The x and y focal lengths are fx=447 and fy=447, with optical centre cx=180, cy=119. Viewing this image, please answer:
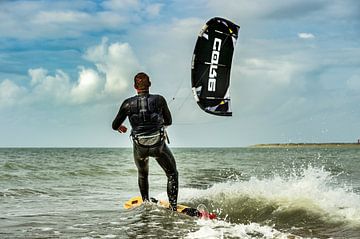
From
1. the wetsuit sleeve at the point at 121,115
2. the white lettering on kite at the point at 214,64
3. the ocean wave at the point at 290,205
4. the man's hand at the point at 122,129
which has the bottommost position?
the ocean wave at the point at 290,205

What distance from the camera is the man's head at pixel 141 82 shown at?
6.86 metres

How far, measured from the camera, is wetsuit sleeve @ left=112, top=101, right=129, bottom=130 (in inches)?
270

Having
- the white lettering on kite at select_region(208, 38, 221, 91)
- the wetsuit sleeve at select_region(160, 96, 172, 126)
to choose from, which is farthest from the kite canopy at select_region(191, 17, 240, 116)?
the wetsuit sleeve at select_region(160, 96, 172, 126)

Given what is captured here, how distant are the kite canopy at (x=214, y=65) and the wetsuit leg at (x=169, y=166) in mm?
1775

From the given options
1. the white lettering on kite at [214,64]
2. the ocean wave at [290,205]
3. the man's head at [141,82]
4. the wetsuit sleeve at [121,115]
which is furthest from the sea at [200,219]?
the white lettering on kite at [214,64]

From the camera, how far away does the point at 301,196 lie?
9.06 meters

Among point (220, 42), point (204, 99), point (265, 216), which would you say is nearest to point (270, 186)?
point (265, 216)

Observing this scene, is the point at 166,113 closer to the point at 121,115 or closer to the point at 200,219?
Answer: the point at 121,115

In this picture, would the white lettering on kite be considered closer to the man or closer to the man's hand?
the man

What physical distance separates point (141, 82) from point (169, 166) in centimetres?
141

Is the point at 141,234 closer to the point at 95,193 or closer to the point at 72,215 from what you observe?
the point at 72,215

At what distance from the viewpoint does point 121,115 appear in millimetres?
6914

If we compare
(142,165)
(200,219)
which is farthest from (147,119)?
(200,219)

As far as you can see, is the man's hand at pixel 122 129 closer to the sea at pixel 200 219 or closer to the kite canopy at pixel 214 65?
the sea at pixel 200 219
